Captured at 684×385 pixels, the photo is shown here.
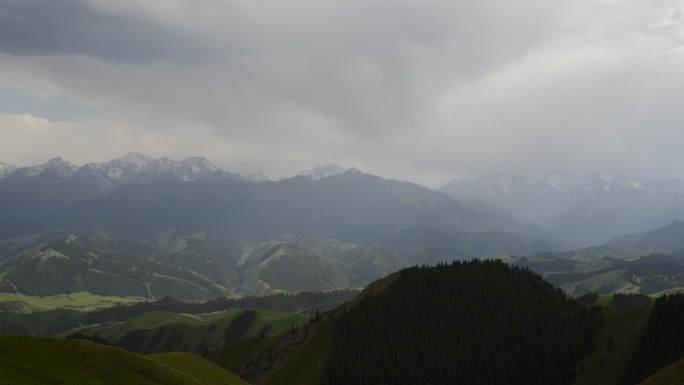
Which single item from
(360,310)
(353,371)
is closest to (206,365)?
(353,371)

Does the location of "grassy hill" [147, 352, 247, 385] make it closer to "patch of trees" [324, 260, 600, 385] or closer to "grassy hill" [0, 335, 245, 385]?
"grassy hill" [0, 335, 245, 385]

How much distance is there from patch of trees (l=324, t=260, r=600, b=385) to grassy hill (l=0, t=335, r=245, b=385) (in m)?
96.5

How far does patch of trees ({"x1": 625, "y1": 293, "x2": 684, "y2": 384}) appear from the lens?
138250mm

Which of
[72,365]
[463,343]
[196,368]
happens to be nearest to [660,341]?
[463,343]

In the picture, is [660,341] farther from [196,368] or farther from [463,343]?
[196,368]

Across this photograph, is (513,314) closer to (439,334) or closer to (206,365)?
(439,334)

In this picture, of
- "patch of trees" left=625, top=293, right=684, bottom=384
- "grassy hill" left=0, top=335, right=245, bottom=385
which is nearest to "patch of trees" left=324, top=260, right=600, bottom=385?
"patch of trees" left=625, top=293, right=684, bottom=384

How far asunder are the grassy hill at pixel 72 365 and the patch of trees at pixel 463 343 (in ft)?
317

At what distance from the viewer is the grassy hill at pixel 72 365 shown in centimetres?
7219

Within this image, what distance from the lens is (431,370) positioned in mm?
168625

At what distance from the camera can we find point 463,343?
17775 cm

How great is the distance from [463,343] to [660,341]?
63774mm

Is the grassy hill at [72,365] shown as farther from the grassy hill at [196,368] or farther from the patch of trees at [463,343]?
the patch of trees at [463,343]

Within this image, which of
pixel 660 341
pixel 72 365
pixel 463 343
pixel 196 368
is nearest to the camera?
pixel 72 365
